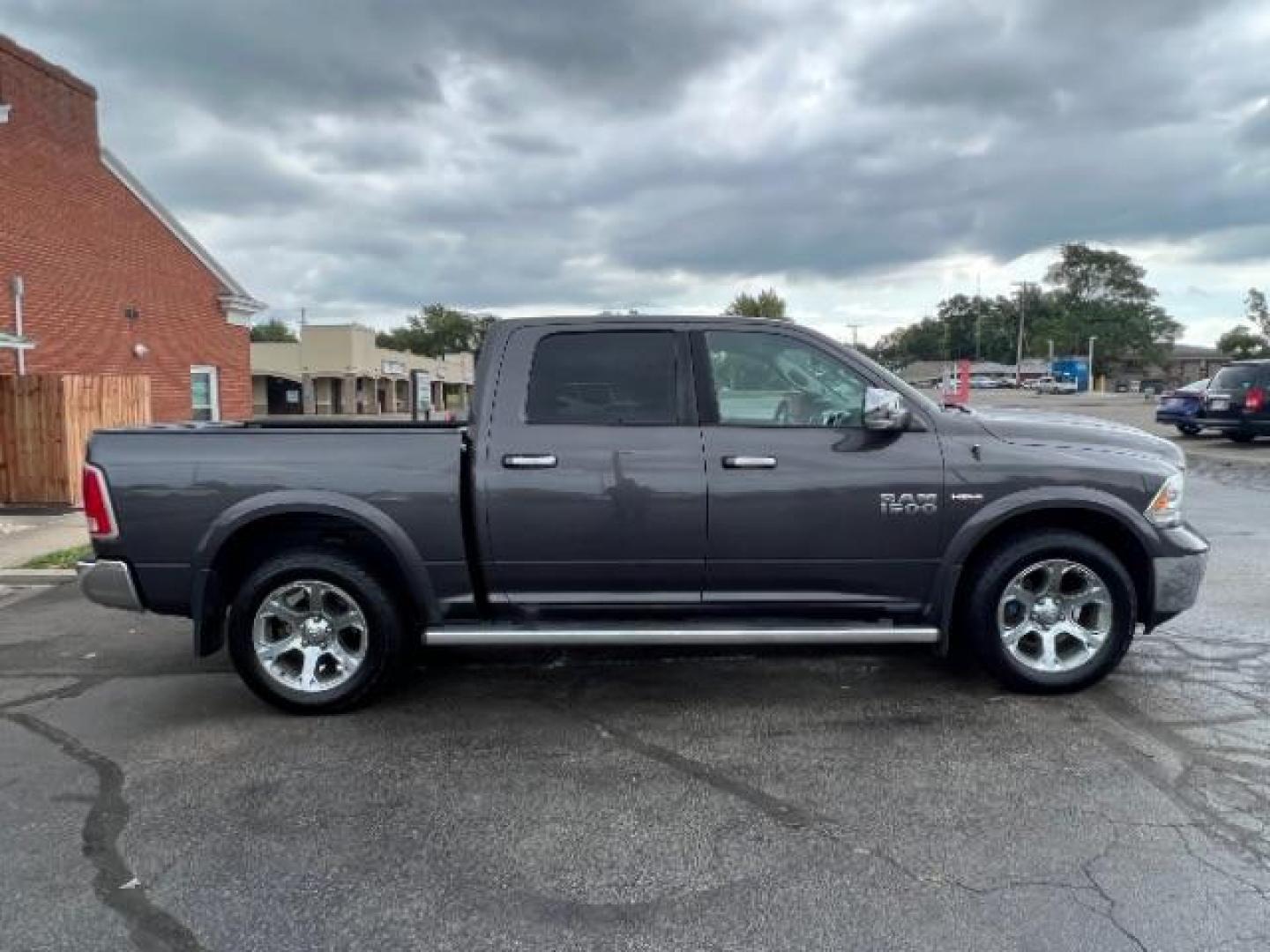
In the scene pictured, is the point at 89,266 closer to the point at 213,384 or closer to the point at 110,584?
the point at 213,384

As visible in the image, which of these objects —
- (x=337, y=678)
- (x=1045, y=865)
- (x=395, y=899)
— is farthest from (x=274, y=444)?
(x=1045, y=865)

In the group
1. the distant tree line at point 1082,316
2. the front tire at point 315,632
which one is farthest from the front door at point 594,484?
the distant tree line at point 1082,316

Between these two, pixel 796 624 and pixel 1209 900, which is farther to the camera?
pixel 796 624

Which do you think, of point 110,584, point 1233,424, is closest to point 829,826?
point 110,584

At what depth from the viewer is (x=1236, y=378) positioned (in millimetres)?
18047

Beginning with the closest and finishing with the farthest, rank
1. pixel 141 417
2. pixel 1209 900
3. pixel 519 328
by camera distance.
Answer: pixel 1209 900
pixel 519 328
pixel 141 417

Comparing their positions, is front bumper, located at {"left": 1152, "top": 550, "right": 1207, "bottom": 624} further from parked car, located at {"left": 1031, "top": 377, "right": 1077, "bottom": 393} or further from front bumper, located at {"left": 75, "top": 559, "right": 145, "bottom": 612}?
parked car, located at {"left": 1031, "top": 377, "right": 1077, "bottom": 393}

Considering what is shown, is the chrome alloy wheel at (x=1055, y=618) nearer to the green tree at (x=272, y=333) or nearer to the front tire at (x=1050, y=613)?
the front tire at (x=1050, y=613)

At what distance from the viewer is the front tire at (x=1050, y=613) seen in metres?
4.33

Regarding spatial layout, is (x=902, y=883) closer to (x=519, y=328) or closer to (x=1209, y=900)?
(x=1209, y=900)

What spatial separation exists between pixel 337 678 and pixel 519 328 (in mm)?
2000

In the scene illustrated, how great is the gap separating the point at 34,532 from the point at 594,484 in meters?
8.63

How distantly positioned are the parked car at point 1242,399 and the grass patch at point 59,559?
65.7ft

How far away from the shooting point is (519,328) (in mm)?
4559
